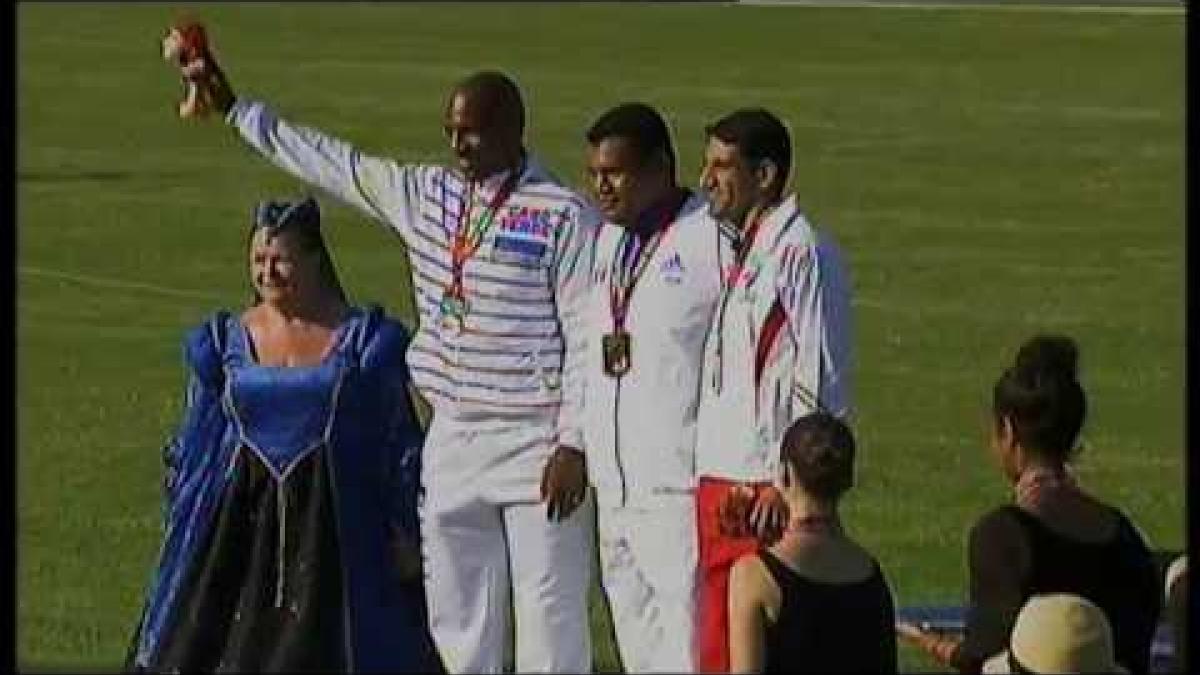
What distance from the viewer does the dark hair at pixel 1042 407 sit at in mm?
8578

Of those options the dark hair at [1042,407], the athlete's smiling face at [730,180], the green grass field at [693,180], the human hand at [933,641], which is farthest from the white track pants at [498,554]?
the dark hair at [1042,407]

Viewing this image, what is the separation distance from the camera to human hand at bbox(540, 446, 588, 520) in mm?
10562

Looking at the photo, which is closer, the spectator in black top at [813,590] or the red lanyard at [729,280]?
A: the spectator in black top at [813,590]

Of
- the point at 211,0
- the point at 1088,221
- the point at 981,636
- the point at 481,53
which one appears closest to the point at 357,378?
the point at 981,636

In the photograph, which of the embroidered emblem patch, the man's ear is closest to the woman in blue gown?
the embroidered emblem patch

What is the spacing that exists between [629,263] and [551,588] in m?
0.97

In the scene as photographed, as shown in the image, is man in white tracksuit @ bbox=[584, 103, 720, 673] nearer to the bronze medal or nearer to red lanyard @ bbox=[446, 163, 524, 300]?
red lanyard @ bbox=[446, 163, 524, 300]

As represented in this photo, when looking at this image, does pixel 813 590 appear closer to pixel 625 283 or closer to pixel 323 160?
pixel 625 283

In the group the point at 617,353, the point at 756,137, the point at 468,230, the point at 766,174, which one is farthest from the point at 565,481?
the point at 756,137

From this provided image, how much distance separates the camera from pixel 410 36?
4303 cm

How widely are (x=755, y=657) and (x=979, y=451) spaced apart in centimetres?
852

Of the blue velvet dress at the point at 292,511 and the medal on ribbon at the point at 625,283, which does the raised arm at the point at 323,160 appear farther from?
the medal on ribbon at the point at 625,283

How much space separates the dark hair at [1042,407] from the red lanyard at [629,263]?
1.81 m

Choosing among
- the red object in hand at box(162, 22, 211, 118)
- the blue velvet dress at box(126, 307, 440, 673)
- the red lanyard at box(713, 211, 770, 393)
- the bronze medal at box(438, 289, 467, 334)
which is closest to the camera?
the red lanyard at box(713, 211, 770, 393)
